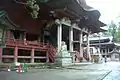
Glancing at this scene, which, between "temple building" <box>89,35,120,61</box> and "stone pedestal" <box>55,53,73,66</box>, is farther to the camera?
"temple building" <box>89,35,120,61</box>

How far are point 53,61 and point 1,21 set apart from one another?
1172cm

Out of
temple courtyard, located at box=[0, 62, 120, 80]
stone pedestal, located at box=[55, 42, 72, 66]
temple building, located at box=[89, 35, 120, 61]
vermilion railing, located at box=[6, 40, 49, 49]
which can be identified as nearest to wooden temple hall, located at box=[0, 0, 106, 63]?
vermilion railing, located at box=[6, 40, 49, 49]

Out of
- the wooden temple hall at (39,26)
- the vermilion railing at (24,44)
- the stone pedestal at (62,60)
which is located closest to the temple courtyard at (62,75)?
the vermilion railing at (24,44)

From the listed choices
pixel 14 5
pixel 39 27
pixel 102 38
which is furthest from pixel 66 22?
pixel 102 38

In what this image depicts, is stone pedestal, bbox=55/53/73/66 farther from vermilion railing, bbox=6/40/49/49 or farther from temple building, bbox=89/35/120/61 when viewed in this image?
temple building, bbox=89/35/120/61

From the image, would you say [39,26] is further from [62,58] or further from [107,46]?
[107,46]

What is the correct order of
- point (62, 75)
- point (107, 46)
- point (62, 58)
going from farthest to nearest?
point (107, 46) < point (62, 58) < point (62, 75)

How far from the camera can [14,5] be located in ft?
64.3

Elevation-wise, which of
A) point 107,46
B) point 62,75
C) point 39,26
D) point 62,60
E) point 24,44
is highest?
point 39,26

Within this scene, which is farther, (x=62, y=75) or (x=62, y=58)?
(x=62, y=58)

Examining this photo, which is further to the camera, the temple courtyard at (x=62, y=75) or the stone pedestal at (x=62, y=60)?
the stone pedestal at (x=62, y=60)

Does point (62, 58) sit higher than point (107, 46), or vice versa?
point (107, 46)

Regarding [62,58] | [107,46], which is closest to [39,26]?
[62,58]

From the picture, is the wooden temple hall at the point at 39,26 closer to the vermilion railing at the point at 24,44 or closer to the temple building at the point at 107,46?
the vermilion railing at the point at 24,44
